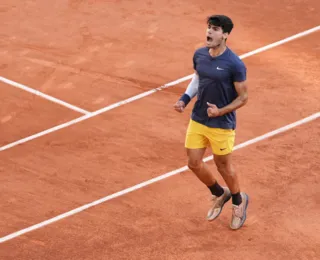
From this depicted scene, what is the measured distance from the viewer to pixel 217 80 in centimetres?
1003

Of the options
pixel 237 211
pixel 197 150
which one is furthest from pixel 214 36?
pixel 237 211

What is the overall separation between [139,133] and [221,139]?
357 centimetres

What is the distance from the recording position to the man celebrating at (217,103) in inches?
392

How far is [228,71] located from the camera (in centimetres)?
996

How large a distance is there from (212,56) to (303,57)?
649 cm

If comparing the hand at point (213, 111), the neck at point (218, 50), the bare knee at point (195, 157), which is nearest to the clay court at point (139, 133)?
the bare knee at point (195, 157)

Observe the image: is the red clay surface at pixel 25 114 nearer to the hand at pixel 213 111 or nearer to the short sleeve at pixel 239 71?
the hand at pixel 213 111

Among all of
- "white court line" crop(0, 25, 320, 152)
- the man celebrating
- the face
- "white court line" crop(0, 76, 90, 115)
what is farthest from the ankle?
"white court line" crop(0, 76, 90, 115)

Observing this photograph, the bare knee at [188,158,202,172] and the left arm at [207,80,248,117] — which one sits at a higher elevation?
the left arm at [207,80,248,117]

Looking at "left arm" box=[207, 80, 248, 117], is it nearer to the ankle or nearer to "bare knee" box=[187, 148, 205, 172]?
"bare knee" box=[187, 148, 205, 172]

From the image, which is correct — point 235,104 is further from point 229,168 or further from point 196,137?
point 229,168

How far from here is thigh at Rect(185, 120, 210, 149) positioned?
1049cm

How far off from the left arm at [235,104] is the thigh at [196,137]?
520 mm

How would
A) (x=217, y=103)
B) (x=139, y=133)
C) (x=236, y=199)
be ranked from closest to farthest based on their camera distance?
(x=217, y=103) < (x=236, y=199) < (x=139, y=133)
